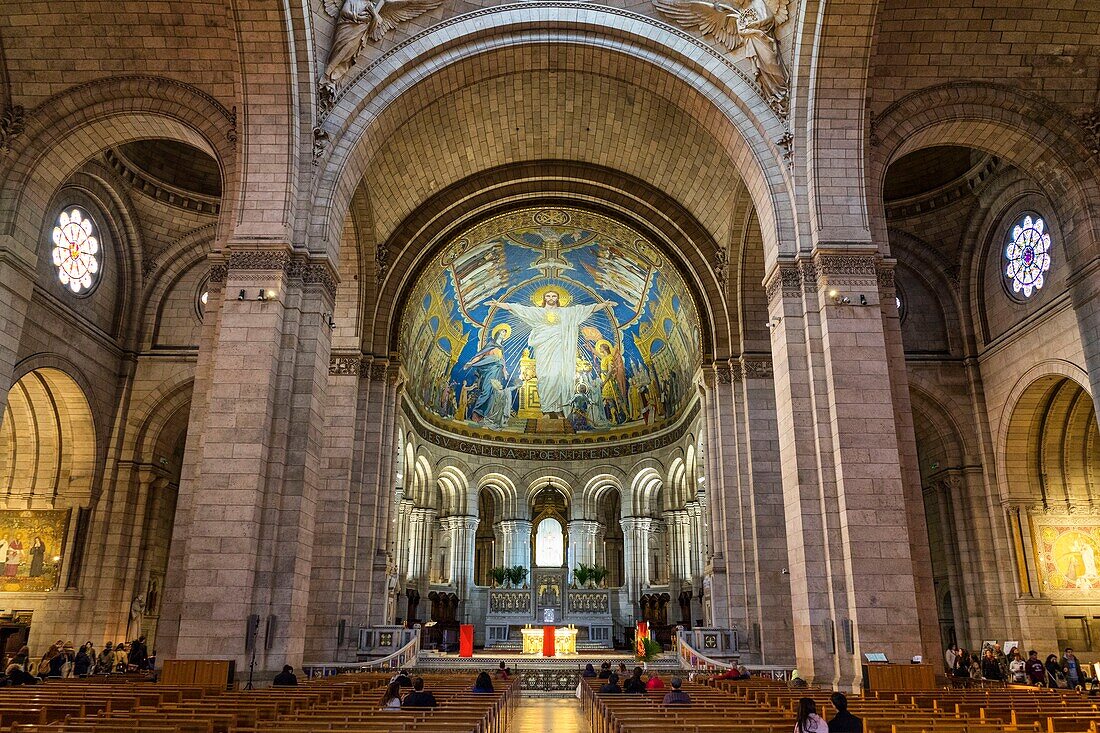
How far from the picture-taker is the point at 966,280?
77.1 feet

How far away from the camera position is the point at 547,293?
3294 centimetres

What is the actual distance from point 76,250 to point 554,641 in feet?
65.0

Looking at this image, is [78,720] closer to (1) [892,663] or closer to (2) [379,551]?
(1) [892,663]

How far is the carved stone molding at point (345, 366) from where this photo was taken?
22.9 metres

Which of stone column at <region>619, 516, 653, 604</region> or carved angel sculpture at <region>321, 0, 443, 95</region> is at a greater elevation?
carved angel sculpture at <region>321, 0, 443, 95</region>

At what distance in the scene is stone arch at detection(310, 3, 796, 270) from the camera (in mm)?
16375

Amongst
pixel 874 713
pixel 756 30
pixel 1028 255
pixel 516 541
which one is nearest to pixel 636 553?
pixel 516 541

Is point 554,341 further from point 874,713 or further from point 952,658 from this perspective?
point 874,713

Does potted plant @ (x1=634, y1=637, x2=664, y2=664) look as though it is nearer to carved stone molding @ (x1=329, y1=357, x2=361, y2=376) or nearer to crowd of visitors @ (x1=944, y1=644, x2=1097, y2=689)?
crowd of visitors @ (x1=944, y1=644, x2=1097, y2=689)

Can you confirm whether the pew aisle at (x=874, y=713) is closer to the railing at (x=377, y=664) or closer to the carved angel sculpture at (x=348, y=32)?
the railing at (x=377, y=664)

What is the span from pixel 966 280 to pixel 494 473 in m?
21.6

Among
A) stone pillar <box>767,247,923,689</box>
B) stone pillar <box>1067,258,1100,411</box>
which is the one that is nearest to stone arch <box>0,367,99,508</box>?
stone pillar <box>767,247,923,689</box>

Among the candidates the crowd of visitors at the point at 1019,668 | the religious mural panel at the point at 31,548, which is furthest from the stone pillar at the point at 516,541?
the crowd of visitors at the point at 1019,668

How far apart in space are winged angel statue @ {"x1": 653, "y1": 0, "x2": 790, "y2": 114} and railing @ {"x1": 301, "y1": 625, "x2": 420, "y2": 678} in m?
15.0
